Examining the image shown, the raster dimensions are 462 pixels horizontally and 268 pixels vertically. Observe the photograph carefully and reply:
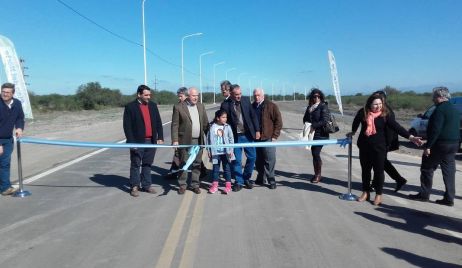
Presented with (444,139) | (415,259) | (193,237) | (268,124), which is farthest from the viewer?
(268,124)

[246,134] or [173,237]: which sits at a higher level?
[246,134]

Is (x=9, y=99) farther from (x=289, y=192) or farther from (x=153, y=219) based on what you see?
(x=289, y=192)

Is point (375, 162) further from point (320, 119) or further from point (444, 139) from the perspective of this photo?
point (320, 119)

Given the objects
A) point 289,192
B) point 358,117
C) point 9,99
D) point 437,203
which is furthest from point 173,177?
point 437,203

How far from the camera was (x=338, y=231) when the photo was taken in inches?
223

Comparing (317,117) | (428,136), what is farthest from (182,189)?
(428,136)

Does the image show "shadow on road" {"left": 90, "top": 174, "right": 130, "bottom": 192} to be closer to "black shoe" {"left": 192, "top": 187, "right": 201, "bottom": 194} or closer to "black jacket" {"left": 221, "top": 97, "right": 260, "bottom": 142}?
"black shoe" {"left": 192, "top": 187, "right": 201, "bottom": 194}

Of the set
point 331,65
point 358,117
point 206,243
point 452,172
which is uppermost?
point 331,65

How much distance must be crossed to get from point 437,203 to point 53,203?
6200mm

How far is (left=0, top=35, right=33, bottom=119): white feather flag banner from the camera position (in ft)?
51.5

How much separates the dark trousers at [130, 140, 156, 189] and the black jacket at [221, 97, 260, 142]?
156 cm

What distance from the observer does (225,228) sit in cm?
576

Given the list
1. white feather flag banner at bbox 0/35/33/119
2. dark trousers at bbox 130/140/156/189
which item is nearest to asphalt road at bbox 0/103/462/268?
dark trousers at bbox 130/140/156/189

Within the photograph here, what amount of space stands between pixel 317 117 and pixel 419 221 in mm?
3074
